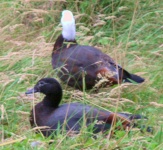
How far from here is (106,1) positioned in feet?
26.7

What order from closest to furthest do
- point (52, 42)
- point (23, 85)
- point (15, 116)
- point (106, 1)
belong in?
point (15, 116), point (23, 85), point (52, 42), point (106, 1)

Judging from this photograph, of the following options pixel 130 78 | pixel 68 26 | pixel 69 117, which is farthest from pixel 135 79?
pixel 69 117

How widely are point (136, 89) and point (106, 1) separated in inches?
78.7

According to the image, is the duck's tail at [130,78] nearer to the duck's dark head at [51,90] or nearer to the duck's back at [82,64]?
the duck's back at [82,64]

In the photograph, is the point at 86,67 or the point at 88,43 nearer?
the point at 86,67

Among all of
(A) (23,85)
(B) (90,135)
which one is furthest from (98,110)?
(A) (23,85)

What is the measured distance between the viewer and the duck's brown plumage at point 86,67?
21.1 ft

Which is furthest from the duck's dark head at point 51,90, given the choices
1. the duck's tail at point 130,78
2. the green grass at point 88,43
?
the duck's tail at point 130,78

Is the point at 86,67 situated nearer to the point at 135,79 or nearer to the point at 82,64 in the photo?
the point at 82,64

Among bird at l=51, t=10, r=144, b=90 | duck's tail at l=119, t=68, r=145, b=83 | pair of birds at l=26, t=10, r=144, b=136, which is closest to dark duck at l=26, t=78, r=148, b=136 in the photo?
pair of birds at l=26, t=10, r=144, b=136

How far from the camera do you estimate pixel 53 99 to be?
18.6ft

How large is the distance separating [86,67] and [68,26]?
0.60 meters

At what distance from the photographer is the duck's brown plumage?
6.44 m

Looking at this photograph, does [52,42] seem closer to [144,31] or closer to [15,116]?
[144,31]
